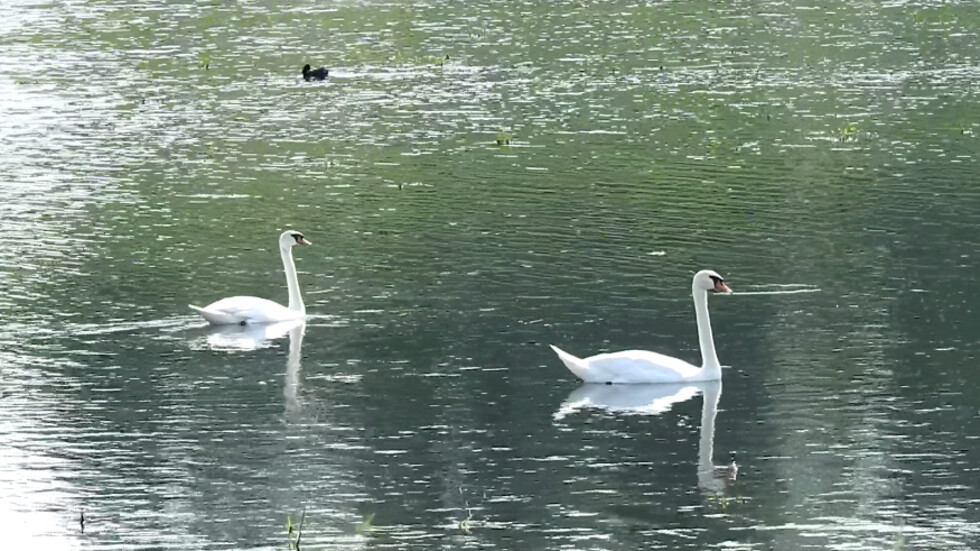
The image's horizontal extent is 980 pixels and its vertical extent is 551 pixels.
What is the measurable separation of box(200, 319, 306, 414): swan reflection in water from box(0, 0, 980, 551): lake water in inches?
4.4

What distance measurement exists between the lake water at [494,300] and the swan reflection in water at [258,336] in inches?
4.4

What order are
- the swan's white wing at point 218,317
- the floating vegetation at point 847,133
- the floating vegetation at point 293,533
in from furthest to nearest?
the floating vegetation at point 847,133 → the swan's white wing at point 218,317 → the floating vegetation at point 293,533

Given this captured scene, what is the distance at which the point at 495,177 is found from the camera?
37719 mm

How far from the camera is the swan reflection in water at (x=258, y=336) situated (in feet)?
81.1

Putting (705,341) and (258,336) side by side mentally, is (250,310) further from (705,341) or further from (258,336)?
(705,341)

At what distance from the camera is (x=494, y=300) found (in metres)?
26.8

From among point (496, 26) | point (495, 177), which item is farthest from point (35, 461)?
point (496, 26)

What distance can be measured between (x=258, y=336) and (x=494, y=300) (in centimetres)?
331

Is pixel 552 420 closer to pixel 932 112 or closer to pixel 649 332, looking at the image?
pixel 649 332

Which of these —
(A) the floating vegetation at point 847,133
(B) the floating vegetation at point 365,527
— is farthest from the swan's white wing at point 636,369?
(A) the floating vegetation at point 847,133

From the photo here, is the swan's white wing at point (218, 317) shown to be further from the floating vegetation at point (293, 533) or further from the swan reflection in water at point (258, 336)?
the floating vegetation at point (293, 533)

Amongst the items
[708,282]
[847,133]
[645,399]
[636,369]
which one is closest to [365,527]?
[645,399]

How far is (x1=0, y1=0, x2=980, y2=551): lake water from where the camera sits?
705 inches

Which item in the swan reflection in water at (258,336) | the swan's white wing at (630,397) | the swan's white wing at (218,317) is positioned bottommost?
the swan reflection in water at (258,336)
